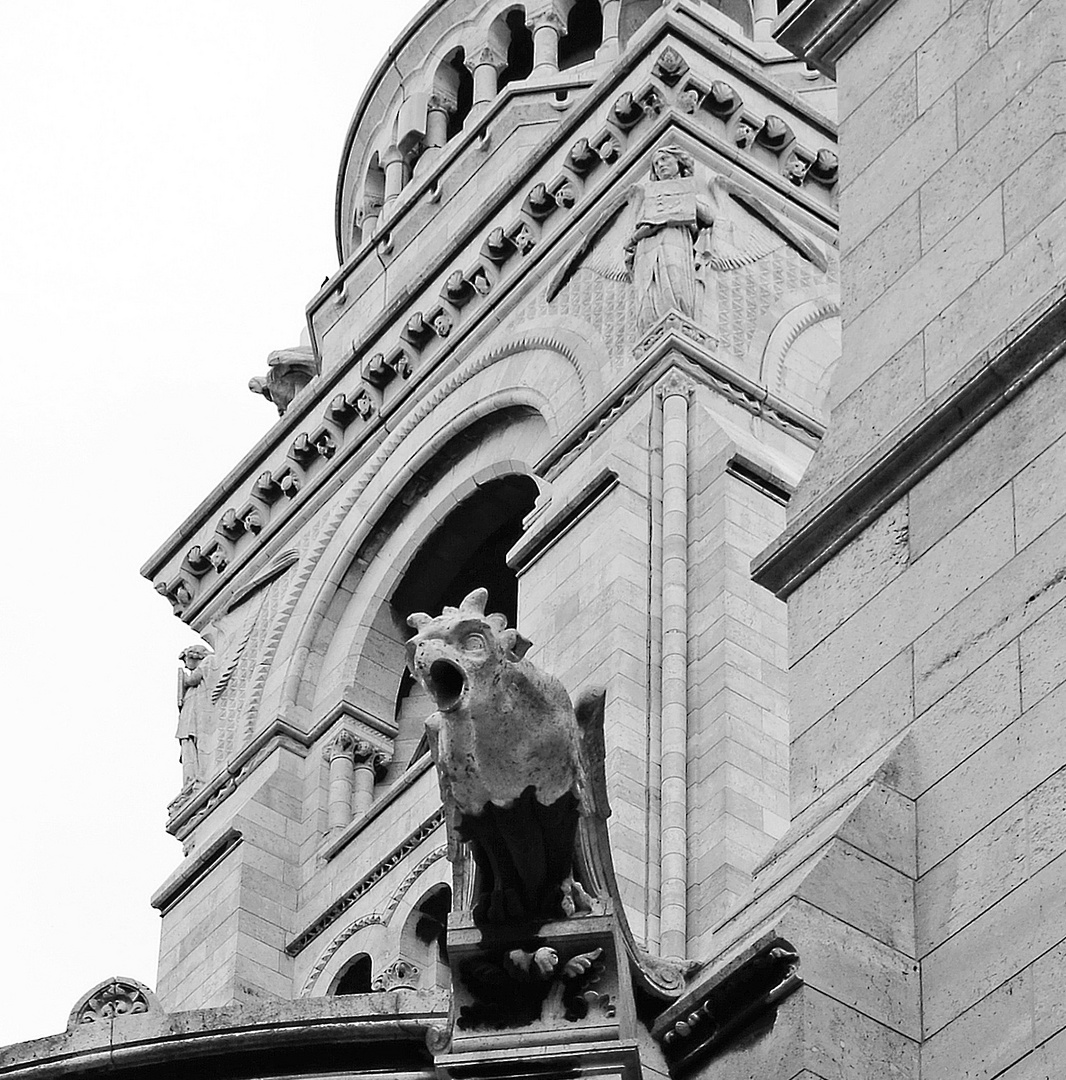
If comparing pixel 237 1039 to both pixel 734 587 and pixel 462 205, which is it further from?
pixel 462 205

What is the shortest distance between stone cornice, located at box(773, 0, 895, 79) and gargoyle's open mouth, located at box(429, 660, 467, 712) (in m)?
5.15

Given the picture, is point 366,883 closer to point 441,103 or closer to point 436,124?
point 436,124

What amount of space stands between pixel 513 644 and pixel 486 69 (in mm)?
28325

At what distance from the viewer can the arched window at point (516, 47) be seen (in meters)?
39.7

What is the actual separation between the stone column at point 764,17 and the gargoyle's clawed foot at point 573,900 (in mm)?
25033

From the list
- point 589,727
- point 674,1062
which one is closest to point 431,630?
point 589,727

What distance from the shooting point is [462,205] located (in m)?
36.1

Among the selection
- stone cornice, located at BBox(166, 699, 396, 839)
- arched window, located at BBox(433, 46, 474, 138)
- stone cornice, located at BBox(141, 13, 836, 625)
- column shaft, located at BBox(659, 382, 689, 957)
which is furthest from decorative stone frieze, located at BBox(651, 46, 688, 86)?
arched window, located at BBox(433, 46, 474, 138)

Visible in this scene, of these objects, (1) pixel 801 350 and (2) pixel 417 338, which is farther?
(2) pixel 417 338

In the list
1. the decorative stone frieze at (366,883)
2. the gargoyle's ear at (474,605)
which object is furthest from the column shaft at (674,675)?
the gargoyle's ear at (474,605)

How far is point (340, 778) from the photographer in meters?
32.3

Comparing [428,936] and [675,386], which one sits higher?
[675,386]

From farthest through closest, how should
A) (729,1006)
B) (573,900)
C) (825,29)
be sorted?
(825,29) → (729,1006) → (573,900)

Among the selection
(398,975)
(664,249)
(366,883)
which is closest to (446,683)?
(398,975)
